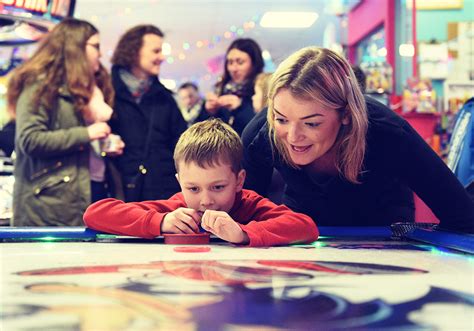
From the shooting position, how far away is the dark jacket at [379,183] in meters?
1.64

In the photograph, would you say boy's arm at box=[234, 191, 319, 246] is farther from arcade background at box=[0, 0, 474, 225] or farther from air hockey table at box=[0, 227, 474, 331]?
arcade background at box=[0, 0, 474, 225]

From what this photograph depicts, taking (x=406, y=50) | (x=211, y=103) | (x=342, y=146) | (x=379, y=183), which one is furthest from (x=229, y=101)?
(x=406, y=50)

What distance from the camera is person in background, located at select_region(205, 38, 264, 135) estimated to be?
3340 millimetres

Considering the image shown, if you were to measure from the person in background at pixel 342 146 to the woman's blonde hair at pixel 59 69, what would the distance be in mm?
1136

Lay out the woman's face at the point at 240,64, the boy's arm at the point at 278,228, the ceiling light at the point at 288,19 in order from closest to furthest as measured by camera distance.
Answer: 1. the boy's arm at the point at 278,228
2. the woman's face at the point at 240,64
3. the ceiling light at the point at 288,19

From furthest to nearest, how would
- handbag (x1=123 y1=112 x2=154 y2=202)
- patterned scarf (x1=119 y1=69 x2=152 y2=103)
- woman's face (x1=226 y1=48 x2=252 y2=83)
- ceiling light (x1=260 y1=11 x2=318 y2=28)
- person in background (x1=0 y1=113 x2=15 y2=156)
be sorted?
ceiling light (x1=260 y1=11 x2=318 y2=28) < woman's face (x1=226 y1=48 x2=252 y2=83) < person in background (x1=0 y1=113 x2=15 y2=156) < patterned scarf (x1=119 y1=69 x2=152 y2=103) < handbag (x1=123 y1=112 x2=154 y2=202)

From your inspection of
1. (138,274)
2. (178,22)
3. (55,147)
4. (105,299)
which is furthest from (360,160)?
(178,22)

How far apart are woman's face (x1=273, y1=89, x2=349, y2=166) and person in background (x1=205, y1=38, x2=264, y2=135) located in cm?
165

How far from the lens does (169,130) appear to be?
306 centimetres

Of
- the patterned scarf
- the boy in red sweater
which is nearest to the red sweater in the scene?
the boy in red sweater

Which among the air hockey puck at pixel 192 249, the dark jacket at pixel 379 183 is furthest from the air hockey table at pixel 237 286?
the dark jacket at pixel 379 183


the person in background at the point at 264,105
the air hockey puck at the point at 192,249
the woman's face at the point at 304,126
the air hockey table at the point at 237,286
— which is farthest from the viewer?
the person in background at the point at 264,105

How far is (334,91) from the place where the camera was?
163 cm

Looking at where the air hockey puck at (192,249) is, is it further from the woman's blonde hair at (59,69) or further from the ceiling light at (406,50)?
the ceiling light at (406,50)
